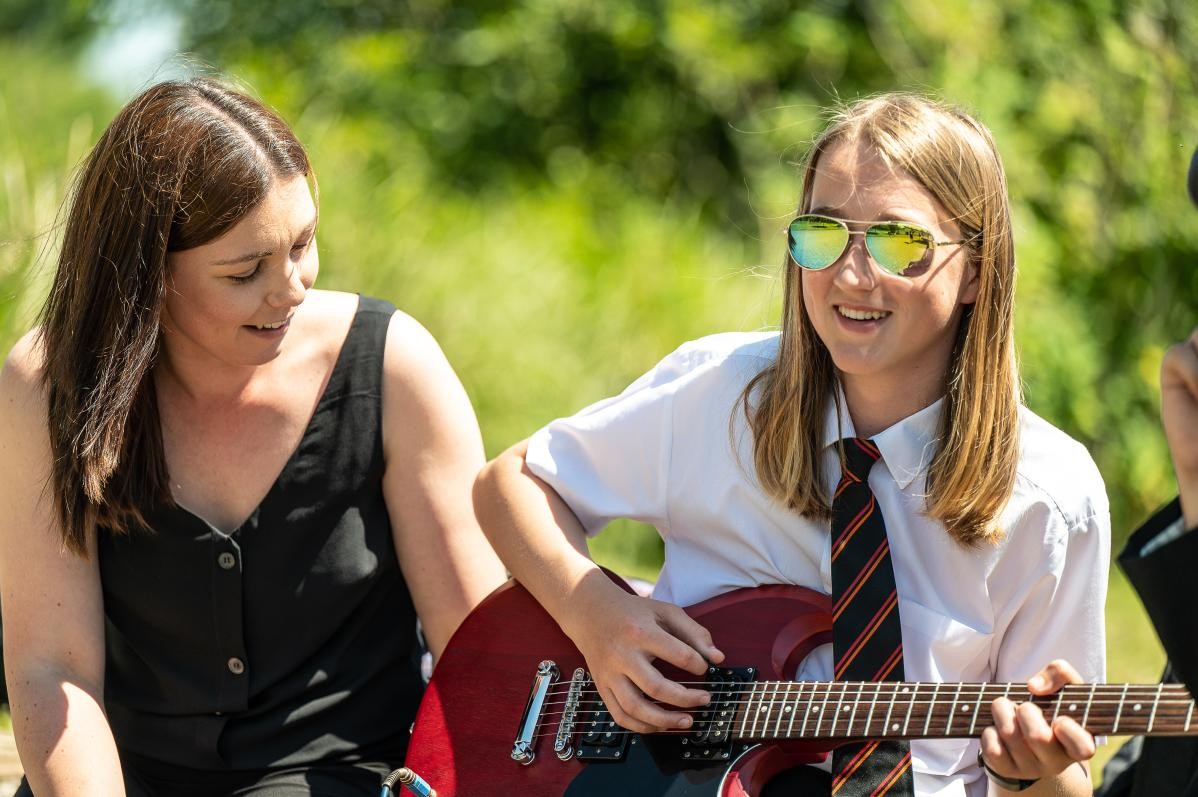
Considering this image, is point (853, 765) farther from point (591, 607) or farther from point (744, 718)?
point (591, 607)

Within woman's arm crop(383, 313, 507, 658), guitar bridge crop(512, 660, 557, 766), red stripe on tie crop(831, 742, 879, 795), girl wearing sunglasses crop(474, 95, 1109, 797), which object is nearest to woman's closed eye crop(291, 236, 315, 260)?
woman's arm crop(383, 313, 507, 658)

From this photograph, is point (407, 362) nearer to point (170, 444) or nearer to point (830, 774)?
point (170, 444)

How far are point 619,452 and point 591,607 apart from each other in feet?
1.00

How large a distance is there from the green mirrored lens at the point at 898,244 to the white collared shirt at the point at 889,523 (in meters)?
0.26

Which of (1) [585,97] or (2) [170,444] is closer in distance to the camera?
(2) [170,444]

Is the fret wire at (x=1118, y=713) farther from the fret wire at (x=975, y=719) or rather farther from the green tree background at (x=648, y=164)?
the green tree background at (x=648, y=164)

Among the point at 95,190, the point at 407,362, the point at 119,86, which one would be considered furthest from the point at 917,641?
the point at 119,86

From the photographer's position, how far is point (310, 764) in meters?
2.62

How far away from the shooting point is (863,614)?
7.38ft

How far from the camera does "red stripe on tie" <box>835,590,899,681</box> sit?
7.29 ft

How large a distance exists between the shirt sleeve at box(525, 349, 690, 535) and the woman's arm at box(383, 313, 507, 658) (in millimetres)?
162

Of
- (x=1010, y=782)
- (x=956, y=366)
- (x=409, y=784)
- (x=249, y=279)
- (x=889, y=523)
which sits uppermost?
(x=249, y=279)

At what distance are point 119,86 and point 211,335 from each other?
228 inches

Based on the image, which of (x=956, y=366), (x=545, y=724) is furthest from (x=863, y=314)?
(x=545, y=724)
